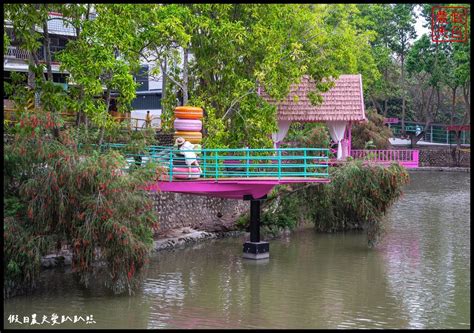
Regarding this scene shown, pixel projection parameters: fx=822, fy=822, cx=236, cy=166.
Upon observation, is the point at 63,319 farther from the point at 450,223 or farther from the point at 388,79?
the point at 388,79

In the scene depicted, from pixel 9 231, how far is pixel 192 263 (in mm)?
7693

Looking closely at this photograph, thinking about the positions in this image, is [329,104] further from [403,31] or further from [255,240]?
[403,31]

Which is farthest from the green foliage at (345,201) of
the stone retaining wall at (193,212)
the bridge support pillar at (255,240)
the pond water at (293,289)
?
the bridge support pillar at (255,240)

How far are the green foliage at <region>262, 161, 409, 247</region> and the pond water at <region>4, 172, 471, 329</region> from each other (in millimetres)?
608

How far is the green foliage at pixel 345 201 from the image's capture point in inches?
1093

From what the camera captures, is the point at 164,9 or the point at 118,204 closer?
the point at 118,204

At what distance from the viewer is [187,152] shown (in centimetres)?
2408

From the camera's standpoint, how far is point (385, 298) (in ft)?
67.6

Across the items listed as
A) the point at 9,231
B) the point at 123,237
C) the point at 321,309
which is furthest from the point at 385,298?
the point at 9,231

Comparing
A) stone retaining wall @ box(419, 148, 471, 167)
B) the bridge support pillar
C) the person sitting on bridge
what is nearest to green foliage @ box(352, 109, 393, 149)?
stone retaining wall @ box(419, 148, 471, 167)

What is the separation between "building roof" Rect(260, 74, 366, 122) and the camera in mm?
38719

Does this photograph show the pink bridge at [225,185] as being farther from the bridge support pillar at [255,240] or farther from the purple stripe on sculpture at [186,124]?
the purple stripe on sculpture at [186,124]

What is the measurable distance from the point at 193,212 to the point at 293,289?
1069 cm

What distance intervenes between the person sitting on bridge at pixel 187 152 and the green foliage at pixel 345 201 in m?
6.34
